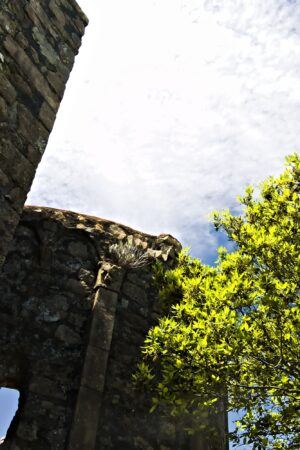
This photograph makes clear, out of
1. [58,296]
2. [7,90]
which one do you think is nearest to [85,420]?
[58,296]

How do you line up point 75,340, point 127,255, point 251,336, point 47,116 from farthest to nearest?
point 127,255, point 75,340, point 251,336, point 47,116

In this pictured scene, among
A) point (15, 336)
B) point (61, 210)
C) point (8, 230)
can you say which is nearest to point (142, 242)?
point (61, 210)

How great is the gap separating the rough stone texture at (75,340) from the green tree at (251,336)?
38.3 inches

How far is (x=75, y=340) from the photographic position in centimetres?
675

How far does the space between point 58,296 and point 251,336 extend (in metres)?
3.12

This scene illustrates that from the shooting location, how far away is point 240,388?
Result: 5625mm

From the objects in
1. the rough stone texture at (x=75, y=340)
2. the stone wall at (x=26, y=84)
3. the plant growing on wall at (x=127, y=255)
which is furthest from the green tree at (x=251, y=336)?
the stone wall at (x=26, y=84)

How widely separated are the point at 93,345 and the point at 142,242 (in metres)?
2.60

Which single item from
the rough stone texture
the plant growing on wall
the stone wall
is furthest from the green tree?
the stone wall

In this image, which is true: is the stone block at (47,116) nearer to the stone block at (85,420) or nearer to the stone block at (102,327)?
the stone block at (102,327)

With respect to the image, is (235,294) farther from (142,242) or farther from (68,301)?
(142,242)

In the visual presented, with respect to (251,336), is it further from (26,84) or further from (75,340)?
(26,84)

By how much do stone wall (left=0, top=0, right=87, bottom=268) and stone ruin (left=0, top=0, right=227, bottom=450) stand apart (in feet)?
0.04

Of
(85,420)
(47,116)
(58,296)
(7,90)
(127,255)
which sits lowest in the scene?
(85,420)
